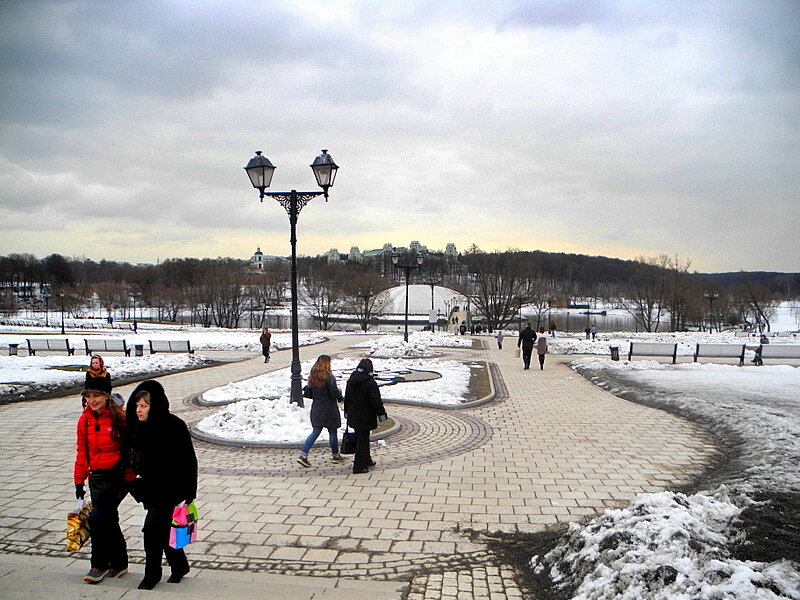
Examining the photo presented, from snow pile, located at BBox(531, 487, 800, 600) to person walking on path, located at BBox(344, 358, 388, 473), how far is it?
2.79 meters

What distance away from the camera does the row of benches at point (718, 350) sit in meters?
20.5

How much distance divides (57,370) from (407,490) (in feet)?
48.9

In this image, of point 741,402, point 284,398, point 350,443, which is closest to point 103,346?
point 284,398

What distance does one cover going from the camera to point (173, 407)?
1157 cm

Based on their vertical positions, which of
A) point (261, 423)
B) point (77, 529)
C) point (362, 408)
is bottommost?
point (261, 423)

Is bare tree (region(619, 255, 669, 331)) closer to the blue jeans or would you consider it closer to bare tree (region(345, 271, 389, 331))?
bare tree (region(345, 271, 389, 331))

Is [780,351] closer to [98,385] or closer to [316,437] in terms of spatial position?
[316,437]

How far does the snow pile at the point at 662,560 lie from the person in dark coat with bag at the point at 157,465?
292cm

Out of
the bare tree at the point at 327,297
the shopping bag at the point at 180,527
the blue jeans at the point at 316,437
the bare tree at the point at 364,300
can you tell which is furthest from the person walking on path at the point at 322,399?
the bare tree at the point at 327,297

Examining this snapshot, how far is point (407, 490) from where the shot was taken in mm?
6223

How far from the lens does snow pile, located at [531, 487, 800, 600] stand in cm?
326

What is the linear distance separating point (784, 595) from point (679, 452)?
5176 mm

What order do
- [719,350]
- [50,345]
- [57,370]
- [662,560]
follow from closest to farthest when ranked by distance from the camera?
[662,560] → [57,370] → [719,350] → [50,345]

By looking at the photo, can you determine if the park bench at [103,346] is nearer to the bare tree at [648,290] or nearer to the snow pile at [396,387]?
the snow pile at [396,387]
